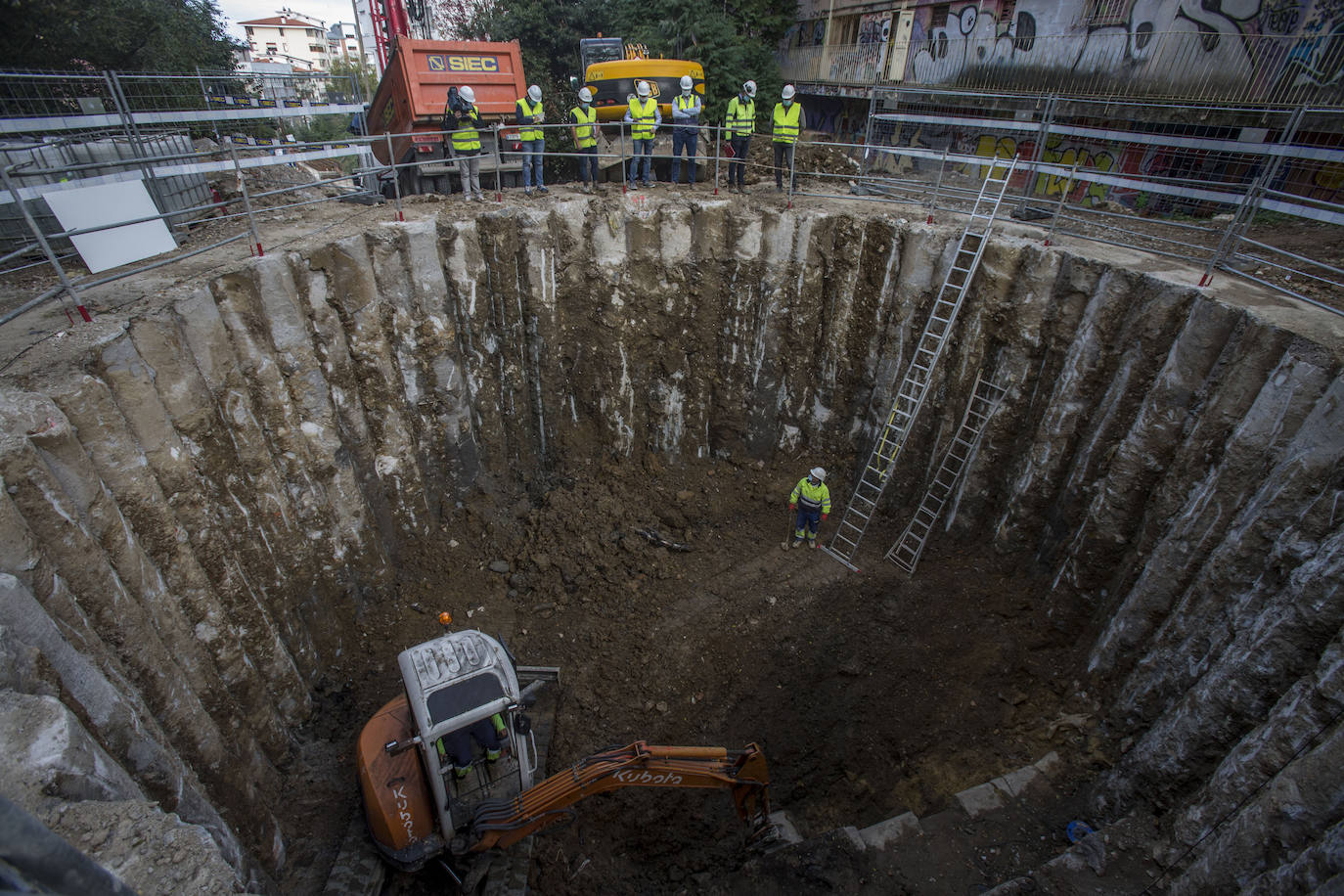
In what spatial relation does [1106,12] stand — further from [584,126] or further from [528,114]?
[528,114]

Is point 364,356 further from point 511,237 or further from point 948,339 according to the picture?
point 948,339

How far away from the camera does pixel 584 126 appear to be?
41.7 ft

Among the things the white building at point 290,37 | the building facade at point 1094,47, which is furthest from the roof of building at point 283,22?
the building facade at point 1094,47

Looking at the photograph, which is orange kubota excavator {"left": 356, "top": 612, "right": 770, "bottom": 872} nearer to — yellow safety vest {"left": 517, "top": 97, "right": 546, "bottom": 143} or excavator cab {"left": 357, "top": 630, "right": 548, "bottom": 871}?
excavator cab {"left": 357, "top": 630, "right": 548, "bottom": 871}

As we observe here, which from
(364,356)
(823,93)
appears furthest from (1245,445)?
(823,93)

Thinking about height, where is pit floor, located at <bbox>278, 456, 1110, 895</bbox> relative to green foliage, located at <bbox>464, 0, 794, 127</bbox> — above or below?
below

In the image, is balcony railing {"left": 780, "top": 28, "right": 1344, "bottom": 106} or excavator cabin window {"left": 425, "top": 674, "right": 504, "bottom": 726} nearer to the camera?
excavator cabin window {"left": 425, "top": 674, "right": 504, "bottom": 726}

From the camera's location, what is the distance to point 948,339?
425 inches

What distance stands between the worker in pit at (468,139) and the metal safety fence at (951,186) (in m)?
0.37

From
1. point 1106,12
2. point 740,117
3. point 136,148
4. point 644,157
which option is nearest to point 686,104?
point 740,117

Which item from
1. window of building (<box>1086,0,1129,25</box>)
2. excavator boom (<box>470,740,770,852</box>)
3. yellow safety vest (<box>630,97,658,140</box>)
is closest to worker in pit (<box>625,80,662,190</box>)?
yellow safety vest (<box>630,97,658,140</box>)

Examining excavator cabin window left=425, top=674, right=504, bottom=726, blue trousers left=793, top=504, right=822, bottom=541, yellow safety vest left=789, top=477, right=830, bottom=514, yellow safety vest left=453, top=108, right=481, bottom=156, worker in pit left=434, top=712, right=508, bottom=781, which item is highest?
yellow safety vest left=453, top=108, right=481, bottom=156

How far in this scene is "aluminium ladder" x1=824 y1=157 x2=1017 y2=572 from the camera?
1025 cm

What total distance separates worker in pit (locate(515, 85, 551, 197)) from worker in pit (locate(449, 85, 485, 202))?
802 millimetres
